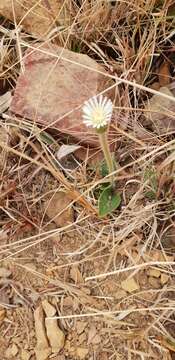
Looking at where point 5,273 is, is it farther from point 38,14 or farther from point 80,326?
point 38,14

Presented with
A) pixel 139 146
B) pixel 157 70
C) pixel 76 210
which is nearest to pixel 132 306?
pixel 76 210

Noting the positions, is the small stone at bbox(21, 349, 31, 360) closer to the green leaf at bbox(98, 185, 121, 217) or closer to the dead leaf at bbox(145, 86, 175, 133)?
the green leaf at bbox(98, 185, 121, 217)

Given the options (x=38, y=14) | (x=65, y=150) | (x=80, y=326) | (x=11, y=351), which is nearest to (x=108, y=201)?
(x=65, y=150)

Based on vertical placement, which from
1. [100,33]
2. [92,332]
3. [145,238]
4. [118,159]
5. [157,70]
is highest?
[100,33]

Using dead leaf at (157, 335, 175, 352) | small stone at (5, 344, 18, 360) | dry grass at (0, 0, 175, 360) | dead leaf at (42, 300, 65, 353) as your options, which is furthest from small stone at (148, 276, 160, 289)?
small stone at (5, 344, 18, 360)

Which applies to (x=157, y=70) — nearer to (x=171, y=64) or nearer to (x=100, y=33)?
(x=171, y=64)

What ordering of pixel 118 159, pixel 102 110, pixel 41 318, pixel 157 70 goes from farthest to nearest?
1. pixel 157 70
2. pixel 118 159
3. pixel 41 318
4. pixel 102 110

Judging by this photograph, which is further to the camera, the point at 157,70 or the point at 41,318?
the point at 157,70
